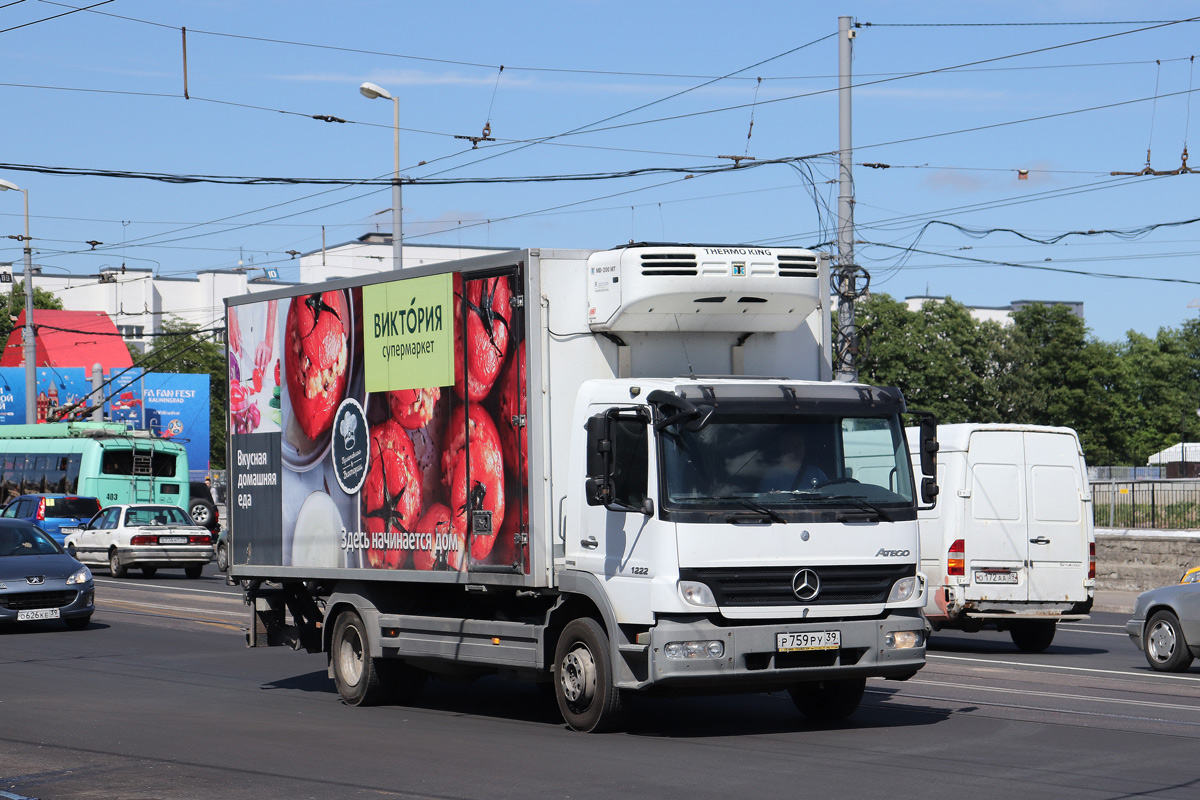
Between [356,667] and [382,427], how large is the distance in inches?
83.2

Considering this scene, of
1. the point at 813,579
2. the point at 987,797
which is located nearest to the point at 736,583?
the point at 813,579

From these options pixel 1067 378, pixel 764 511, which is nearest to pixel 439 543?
pixel 764 511

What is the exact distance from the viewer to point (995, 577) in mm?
17094

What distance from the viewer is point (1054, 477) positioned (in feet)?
56.9

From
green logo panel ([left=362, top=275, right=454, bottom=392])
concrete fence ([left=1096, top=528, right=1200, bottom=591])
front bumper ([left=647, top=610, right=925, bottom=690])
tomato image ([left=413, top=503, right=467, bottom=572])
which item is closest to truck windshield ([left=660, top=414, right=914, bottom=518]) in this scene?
front bumper ([left=647, top=610, right=925, bottom=690])

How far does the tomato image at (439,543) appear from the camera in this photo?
37.1ft

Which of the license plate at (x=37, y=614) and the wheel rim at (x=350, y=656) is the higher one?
the wheel rim at (x=350, y=656)

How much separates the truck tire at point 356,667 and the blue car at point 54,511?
27352mm

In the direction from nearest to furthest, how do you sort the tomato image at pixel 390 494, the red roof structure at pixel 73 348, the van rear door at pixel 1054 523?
the tomato image at pixel 390 494, the van rear door at pixel 1054 523, the red roof structure at pixel 73 348

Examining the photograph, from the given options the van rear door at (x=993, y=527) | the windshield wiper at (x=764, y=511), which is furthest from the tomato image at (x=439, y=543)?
the van rear door at (x=993, y=527)

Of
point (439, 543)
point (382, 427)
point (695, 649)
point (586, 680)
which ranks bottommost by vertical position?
point (586, 680)

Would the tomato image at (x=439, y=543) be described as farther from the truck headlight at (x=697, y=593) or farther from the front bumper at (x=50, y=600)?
the front bumper at (x=50, y=600)

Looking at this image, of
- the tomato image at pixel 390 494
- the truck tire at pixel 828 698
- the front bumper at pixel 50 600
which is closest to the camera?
the truck tire at pixel 828 698

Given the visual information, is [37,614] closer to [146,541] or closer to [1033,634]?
[1033,634]
